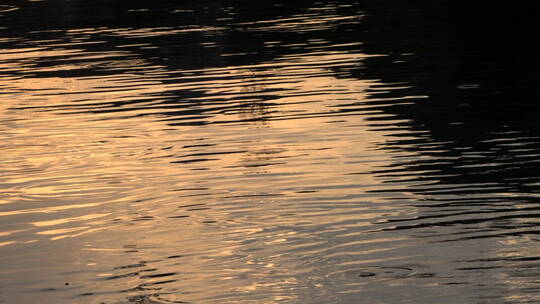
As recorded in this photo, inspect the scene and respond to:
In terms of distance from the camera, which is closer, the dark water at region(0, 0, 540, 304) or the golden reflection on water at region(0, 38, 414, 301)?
the dark water at region(0, 0, 540, 304)

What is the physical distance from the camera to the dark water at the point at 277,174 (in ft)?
34.7

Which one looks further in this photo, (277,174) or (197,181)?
(277,174)

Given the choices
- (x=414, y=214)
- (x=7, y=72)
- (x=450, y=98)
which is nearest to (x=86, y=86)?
(x=7, y=72)

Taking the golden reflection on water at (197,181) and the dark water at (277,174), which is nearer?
the dark water at (277,174)

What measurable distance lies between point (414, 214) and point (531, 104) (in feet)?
24.9

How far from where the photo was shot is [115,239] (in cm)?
1223

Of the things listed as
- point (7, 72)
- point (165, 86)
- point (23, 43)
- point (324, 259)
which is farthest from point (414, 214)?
point (23, 43)

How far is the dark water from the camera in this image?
10586mm

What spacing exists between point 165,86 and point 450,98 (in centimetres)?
570

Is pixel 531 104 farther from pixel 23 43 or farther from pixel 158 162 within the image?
pixel 23 43

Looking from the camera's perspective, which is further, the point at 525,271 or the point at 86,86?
the point at 86,86

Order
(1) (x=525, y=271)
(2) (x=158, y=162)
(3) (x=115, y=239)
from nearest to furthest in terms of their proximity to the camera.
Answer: (1) (x=525, y=271) → (3) (x=115, y=239) → (2) (x=158, y=162)

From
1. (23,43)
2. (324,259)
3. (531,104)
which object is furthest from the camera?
(23,43)

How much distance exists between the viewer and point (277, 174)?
14.9 meters
